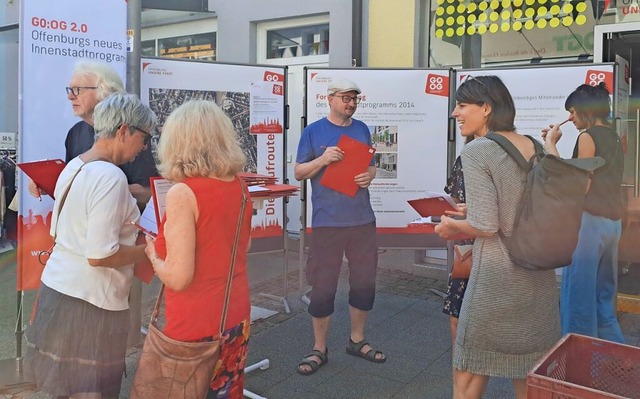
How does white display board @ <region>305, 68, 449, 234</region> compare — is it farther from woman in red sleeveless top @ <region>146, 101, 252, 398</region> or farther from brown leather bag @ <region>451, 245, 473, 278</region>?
woman in red sleeveless top @ <region>146, 101, 252, 398</region>

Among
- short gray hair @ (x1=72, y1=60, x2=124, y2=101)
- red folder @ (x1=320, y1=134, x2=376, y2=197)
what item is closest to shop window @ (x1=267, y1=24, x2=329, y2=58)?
red folder @ (x1=320, y1=134, x2=376, y2=197)

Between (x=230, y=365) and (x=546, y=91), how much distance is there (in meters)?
4.30

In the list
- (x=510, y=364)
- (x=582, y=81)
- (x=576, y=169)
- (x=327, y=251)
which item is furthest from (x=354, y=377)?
(x=582, y=81)

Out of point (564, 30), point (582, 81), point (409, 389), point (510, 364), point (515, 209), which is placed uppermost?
point (564, 30)

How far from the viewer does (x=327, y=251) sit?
4227 millimetres

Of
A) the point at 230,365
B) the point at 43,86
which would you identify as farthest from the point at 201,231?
the point at 43,86

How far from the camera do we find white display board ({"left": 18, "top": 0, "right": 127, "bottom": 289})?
3.60m

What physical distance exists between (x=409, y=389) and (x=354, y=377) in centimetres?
38

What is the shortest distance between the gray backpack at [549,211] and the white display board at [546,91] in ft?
11.1

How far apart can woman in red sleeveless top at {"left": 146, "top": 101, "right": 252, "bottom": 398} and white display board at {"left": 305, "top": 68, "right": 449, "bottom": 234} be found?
3.49 metres

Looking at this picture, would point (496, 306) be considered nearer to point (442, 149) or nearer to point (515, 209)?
point (515, 209)

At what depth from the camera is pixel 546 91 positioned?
5.57m

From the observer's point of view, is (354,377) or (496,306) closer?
(496,306)

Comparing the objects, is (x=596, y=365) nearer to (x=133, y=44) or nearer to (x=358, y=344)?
(x=358, y=344)
